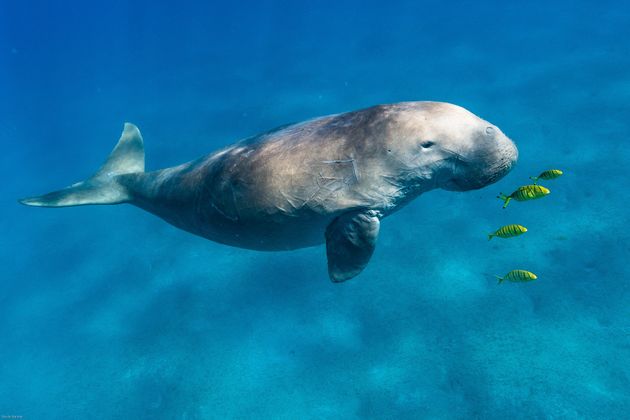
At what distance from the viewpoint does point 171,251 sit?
12.7m

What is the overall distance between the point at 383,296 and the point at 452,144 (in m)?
5.29

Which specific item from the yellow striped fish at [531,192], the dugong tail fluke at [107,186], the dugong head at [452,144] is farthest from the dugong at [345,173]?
the dugong tail fluke at [107,186]

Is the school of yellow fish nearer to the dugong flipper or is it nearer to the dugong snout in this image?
the dugong snout

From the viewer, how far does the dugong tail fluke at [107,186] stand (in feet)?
23.7

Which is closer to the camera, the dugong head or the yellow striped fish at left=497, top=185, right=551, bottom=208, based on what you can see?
the dugong head

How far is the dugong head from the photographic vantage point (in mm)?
4633

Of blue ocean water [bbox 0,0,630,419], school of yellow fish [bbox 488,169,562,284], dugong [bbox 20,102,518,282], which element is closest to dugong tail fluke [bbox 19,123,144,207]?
dugong [bbox 20,102,518,282]

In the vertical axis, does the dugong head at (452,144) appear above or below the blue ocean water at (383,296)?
above

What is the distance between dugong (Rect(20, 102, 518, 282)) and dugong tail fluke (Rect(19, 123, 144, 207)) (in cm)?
247

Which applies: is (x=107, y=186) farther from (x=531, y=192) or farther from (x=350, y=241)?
(x=531, y=192)

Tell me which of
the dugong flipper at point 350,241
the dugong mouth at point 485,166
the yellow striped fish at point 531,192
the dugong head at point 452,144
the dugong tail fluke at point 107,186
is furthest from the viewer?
the dugong tail fluke at point 107,186

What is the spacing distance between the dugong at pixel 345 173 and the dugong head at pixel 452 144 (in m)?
0.01

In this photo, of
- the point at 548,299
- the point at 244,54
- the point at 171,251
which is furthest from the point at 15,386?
the point at 244,54

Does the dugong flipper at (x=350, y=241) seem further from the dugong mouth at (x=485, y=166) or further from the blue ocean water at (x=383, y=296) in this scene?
the blue ocean water at (x=383, y=296)
